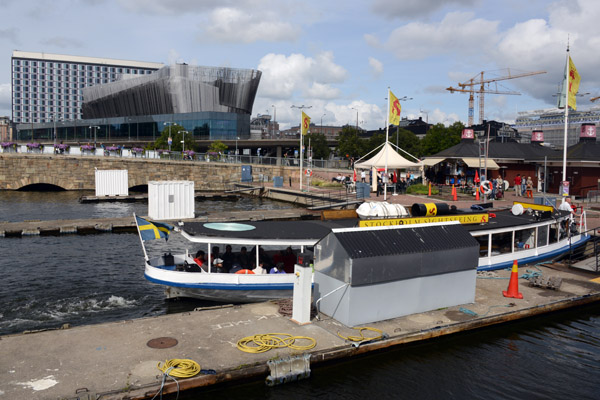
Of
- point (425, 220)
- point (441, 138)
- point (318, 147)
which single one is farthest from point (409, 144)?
point (425, 220)

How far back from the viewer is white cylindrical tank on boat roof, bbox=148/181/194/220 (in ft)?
122

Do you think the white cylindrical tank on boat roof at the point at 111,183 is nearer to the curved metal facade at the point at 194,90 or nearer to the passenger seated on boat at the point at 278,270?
the passenger seated on boat at the point at 278,270

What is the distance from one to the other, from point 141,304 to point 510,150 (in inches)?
1911

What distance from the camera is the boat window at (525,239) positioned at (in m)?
23.2

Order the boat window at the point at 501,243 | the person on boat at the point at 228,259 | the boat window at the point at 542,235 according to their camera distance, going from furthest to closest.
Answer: the boat window at the point at 542,235, the boat window at the point at 501,243, the person on boat at the point at 228,259

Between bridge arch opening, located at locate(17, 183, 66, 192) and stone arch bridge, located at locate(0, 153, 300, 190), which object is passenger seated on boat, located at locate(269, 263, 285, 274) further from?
bridge arch opening, located at locate(17, 183, 66, 192)

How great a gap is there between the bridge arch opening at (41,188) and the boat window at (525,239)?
64.9m

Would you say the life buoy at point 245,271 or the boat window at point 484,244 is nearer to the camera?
the life buoy at point 245,271

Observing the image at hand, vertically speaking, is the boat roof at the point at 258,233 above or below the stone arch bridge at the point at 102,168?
below

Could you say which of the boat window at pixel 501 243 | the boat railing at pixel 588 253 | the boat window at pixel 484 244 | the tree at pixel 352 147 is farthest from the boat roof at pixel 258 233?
the tree at pixel 352 147

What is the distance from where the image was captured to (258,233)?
60.1 feet

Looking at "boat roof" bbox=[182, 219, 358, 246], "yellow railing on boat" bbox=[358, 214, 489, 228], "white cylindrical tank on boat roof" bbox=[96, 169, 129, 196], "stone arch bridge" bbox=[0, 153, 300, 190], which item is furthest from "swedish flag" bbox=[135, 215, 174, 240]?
"stone arch bridge" bbox=[0, 153, 300, 190]

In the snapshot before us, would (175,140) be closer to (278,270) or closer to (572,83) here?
(572,83)

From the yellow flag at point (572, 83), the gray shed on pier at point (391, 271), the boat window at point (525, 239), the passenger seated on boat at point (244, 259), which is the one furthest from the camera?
the yellow flag at point (572, 83)
